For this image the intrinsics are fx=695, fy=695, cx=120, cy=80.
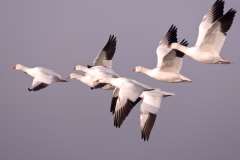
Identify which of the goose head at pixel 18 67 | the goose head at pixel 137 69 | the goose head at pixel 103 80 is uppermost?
the goose head at pixel 137 69

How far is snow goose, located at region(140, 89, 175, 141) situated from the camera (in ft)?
66.0

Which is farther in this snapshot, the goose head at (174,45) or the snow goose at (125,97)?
the goose head at (174,45)

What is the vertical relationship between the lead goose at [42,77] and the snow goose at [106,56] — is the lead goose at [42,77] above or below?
below

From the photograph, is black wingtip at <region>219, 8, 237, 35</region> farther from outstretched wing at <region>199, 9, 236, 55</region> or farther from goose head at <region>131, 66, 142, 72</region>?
goose head at <region>131, 66, 142, 72</region>

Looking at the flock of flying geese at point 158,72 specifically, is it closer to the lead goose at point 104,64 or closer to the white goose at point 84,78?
the lead goose at point 104,64

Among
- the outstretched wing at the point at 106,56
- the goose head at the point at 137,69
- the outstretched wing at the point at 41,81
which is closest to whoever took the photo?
the goose head at the point at 137,69

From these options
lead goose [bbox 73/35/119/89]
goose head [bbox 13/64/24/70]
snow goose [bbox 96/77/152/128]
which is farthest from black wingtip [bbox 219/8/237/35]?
goose head [bbox 13/64/24/70]

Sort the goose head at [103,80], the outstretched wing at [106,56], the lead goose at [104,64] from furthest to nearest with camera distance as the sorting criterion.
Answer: the outstretched wing at [106,56] < the lead goose at [104,64] < the goose head at [103,80]

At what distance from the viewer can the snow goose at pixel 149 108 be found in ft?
66.0

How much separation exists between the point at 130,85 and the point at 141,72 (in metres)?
2.44

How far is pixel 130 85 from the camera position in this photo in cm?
1930

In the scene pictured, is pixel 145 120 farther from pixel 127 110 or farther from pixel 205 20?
pixel 205 20

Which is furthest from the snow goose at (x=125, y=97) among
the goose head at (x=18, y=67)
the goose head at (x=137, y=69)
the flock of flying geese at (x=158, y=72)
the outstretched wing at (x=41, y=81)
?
the goose head at (x=18, y=67)

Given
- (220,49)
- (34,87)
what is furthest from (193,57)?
(34,87)
